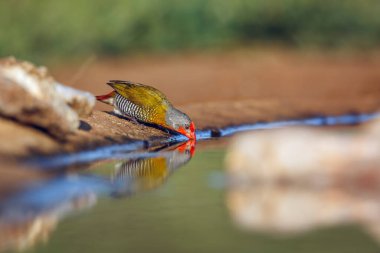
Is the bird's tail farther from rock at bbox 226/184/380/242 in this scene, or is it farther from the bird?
rock at bbox 226/184/380/242

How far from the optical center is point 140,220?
5293mm

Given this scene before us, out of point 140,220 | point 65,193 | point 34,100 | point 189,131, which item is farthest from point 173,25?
point 140,220

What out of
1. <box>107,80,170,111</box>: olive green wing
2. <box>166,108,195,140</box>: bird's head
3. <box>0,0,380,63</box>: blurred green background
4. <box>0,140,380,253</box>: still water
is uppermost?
<box>0,0,380,63</box>: blurred green background

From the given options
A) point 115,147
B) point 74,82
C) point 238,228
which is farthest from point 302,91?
point 238,228

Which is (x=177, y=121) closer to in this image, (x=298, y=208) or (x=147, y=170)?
(x=147, y=170)

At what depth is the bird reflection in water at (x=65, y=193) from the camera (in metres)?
4.96

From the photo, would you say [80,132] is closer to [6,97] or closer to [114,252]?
[6,97]

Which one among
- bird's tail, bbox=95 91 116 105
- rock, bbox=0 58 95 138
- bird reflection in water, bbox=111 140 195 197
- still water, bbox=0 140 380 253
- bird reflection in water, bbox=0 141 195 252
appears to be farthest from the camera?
bird's tail, bbox=95 91 116 105

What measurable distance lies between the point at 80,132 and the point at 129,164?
573mm

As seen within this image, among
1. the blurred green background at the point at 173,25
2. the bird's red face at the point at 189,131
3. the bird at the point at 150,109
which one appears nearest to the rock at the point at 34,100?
the bird at the point at 150,109

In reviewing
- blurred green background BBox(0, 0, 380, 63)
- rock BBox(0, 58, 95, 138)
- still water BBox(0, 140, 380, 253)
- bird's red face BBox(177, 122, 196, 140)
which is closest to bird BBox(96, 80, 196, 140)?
bird's red face BBox(177, 122, 196, 140)

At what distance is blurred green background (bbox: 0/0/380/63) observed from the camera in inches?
551

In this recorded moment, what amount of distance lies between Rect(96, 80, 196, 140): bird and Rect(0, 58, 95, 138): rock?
1.00 m

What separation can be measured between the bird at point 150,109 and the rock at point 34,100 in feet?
3.28
